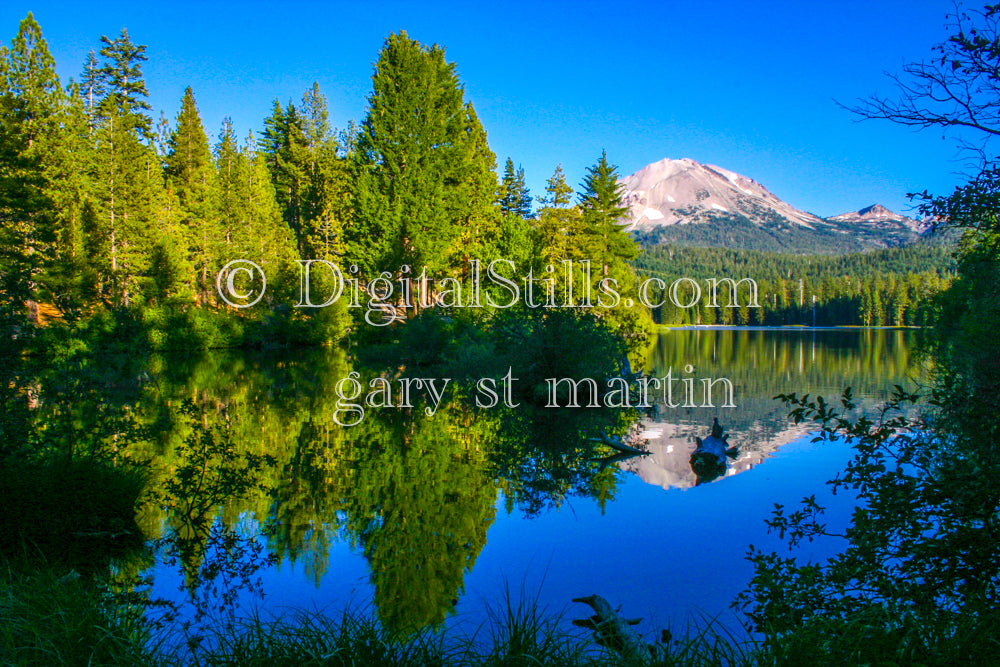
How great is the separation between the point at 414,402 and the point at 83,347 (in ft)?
54.3

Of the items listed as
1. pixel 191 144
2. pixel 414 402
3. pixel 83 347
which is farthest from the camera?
pixel 191 144

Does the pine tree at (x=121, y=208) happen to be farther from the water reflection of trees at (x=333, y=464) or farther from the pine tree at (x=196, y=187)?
the water reflection of trees at (x=333, y=464)

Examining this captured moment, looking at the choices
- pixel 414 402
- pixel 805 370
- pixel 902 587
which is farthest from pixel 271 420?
pixel 805 370

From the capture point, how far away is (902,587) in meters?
3.92

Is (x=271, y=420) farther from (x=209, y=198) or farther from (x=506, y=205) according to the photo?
(x=506, y=205)

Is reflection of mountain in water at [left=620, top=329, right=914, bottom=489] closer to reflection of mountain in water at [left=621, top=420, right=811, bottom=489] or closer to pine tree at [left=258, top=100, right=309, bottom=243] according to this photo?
reflection of mountain in water at [left=621, top=420, right=811, bottom=489]

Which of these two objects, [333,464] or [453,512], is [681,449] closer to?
[453,512]

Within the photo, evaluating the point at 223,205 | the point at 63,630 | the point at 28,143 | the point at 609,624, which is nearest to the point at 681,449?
the point at 609,624

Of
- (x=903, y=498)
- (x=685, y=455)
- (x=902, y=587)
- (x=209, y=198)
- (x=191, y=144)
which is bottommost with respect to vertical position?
(x=685, y=455)

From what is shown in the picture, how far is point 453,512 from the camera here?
7.70 m

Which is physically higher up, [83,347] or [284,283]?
[284,283]

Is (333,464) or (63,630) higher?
(63,630)

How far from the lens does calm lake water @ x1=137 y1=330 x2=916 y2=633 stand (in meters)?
5.57

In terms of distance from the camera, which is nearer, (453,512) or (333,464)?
(453,512)
